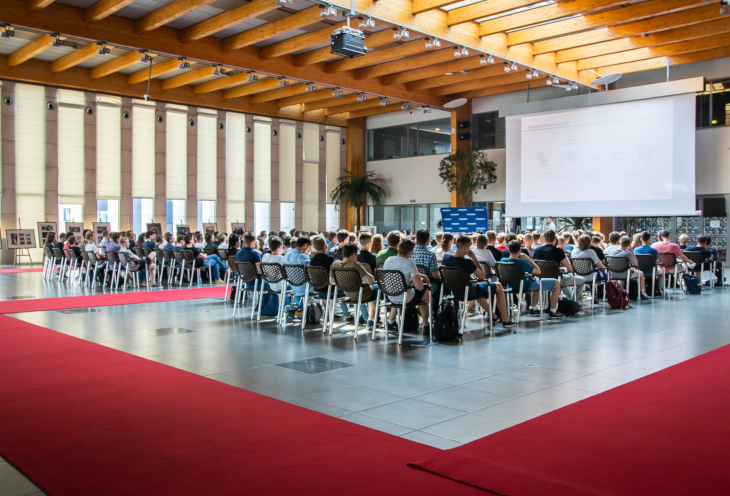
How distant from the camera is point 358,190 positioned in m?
22.4

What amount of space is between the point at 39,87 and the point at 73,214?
3683 mm

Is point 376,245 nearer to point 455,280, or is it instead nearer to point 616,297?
point 455,280

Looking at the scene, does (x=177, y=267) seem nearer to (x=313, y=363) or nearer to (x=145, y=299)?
(x=145, y=299)

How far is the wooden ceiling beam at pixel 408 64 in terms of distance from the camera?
14.1 metres

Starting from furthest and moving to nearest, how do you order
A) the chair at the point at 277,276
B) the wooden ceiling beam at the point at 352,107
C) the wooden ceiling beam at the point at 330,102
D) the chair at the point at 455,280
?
Answer: the wooden ceiling beam at the point at 352,107 → the wooden ceiling beam at the point at 330,102 → the chair at the point at 277,276 → the chair at the point at 455,280

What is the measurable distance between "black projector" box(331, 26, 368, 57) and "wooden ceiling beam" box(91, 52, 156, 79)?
6.98 meters

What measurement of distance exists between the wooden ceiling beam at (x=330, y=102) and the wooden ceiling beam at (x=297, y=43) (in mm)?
5437

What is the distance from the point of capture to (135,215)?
18.7 m

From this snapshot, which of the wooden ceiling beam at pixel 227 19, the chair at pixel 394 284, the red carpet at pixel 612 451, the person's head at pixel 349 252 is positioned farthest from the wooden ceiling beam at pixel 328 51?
the red carpet at pixel 612 451

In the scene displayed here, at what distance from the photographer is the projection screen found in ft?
Answer: 44.9

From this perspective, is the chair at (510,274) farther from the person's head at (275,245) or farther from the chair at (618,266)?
the person's head at (275,245)

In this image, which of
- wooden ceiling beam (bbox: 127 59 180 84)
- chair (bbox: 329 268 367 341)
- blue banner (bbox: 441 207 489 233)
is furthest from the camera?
blue banner (bbox: 441 207 489 233)

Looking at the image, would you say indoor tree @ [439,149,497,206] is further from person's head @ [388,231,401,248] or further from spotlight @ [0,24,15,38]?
spotlight @ [0,24,15,38]

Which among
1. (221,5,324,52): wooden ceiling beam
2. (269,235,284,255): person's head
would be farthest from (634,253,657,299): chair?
(221,5,324,52): wooden ceiling beam
